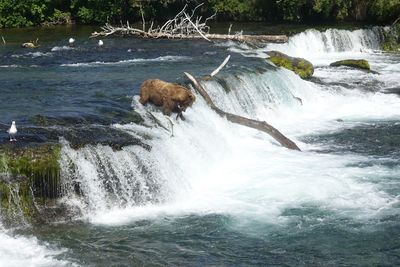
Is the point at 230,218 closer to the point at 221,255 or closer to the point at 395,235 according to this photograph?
the point at 221,255

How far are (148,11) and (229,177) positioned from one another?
29.3 meters

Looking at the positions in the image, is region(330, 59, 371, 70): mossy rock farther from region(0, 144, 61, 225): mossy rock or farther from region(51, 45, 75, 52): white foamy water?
region(0, 144, 61, 225): mossy rock

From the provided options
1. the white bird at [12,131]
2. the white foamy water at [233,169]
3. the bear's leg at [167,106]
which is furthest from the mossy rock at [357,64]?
the white bird at [12,131]

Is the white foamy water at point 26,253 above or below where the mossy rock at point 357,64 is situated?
below

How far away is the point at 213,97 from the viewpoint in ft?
57.8

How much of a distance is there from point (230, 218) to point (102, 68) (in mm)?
12464

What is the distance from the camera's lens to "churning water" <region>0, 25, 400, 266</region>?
31.5 feet

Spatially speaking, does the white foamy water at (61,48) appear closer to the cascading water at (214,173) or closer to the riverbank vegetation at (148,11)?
the cascading water at (214,173)

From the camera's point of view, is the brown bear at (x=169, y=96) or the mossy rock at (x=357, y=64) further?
the mossy rock at (x=357, y=64)

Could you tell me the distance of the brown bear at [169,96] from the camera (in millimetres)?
14742

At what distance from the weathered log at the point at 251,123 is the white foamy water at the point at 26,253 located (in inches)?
306

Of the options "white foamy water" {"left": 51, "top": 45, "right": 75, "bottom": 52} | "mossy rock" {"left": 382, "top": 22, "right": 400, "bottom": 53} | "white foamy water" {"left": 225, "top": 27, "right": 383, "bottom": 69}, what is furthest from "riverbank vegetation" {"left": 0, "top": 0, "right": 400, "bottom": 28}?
"white foamy water" {"left": 51, "top": 45, "right": 75, "bottom": 52}

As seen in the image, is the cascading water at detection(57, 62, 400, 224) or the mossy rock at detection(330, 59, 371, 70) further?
the mossy rock at detection(330, 59, 371, 70)

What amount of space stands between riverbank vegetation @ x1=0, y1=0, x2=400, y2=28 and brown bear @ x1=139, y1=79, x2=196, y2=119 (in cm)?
2473
